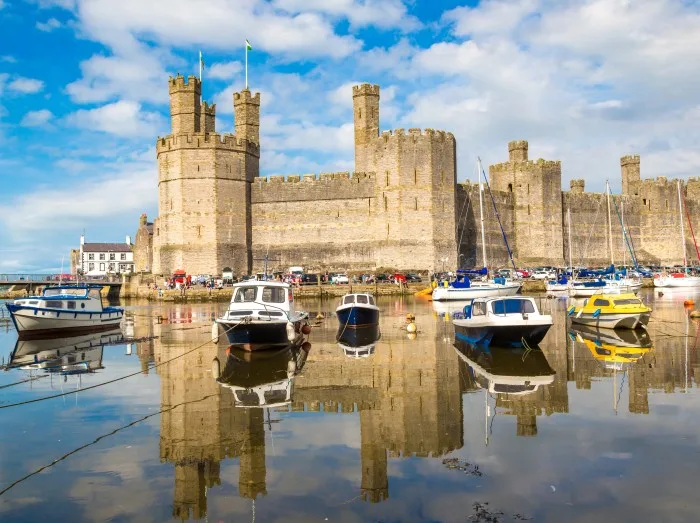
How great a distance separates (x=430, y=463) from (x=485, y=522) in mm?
1786

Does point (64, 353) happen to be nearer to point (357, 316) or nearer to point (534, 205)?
point (357, 316)

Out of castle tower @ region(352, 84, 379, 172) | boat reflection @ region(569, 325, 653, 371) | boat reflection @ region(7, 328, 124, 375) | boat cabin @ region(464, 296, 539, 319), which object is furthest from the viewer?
castle tower @ region(352, 84, 379, 172)

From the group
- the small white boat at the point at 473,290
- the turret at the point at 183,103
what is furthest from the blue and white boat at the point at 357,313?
the turret at the point at 183,103

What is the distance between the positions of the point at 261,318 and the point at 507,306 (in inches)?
246

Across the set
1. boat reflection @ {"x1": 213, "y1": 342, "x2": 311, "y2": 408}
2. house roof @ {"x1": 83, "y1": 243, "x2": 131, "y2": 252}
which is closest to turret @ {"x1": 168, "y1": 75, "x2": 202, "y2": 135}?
boat reflection @ {"x1": 213, "y1": 342, "x2": 311, "y2": 408}

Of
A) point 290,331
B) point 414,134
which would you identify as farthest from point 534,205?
point 290,331

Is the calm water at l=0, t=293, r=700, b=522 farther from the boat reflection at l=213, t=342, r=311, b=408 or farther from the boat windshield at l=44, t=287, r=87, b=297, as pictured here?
the boat windshield at l=44, t=287, r=87, b=297

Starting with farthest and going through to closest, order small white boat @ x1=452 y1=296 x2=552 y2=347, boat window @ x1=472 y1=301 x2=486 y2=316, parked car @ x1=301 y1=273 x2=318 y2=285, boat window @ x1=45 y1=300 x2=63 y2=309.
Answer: parked car @ x1=301 y1=273 x2=318 y2=285 < boat window @ x1=45 y1=300 x2=63 y2=309 < boat window @ x1=472 y1=301 x2=486 y2=316 < small white boat @ x1=452 y1=296 x2=552 y2=347

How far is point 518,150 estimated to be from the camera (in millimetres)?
58125

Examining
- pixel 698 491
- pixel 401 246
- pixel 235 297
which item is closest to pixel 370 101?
pixel 401 246

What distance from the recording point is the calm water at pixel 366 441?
6766 mm

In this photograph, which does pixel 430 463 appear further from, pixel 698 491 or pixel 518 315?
pixel 518 315

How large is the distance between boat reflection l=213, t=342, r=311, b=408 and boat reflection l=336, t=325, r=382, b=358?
1.13m

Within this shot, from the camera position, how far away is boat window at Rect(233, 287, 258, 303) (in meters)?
19.1
